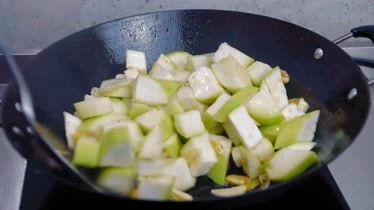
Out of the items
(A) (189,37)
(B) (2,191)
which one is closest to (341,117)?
(A) (189,37)

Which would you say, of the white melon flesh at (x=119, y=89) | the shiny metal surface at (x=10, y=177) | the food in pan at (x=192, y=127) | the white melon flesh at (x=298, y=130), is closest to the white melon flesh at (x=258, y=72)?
the food in pan at (x=192, y=127)

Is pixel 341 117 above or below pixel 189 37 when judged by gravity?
below

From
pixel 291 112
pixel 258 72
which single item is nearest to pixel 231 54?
pixel 258 72

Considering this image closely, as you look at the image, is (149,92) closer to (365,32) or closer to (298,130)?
(298,130)

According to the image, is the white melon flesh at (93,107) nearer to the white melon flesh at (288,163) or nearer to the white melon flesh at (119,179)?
the white melon flesh at (119,179)

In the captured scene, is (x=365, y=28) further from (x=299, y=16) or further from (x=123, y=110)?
(x=123, y=110)
